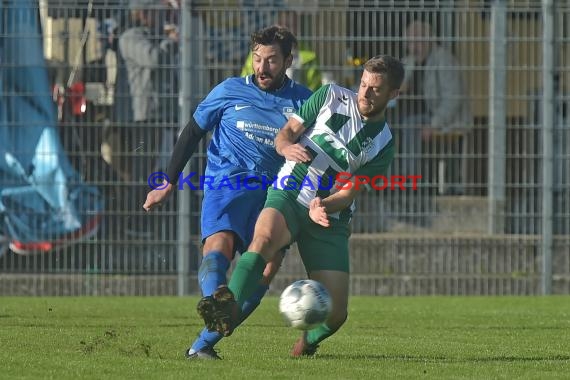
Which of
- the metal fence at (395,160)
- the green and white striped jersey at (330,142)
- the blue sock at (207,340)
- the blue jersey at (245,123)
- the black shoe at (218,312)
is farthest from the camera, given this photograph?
the metal fence at (395,160)

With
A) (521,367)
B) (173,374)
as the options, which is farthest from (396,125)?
(173,374)

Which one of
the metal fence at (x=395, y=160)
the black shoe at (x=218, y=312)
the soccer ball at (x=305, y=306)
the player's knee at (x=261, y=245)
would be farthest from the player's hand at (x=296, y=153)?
the metal fence at (x=395, y=160)

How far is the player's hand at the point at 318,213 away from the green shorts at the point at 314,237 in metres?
0.18

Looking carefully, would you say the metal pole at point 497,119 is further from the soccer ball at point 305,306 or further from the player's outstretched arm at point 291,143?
the soccer ball at point 305,306

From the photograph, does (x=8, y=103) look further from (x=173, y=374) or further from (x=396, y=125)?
(x=173, y=374)

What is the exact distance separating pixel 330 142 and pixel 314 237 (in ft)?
1.94

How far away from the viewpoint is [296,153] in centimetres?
844

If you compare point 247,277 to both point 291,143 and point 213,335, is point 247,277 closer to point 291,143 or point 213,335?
point 213,335

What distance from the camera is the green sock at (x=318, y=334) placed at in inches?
355

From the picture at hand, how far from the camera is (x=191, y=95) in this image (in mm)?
16109

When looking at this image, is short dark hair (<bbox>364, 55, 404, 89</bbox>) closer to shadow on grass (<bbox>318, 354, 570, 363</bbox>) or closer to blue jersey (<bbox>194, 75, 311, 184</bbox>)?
blue jersey (<bbox>194, 75, 311, 184</bbox>)

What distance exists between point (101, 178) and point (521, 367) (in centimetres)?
827

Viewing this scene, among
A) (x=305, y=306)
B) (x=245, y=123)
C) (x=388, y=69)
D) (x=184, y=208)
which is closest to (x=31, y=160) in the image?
(x=184, y=208)

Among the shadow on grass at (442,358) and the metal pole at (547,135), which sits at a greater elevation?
the metal pole at (547,135)
